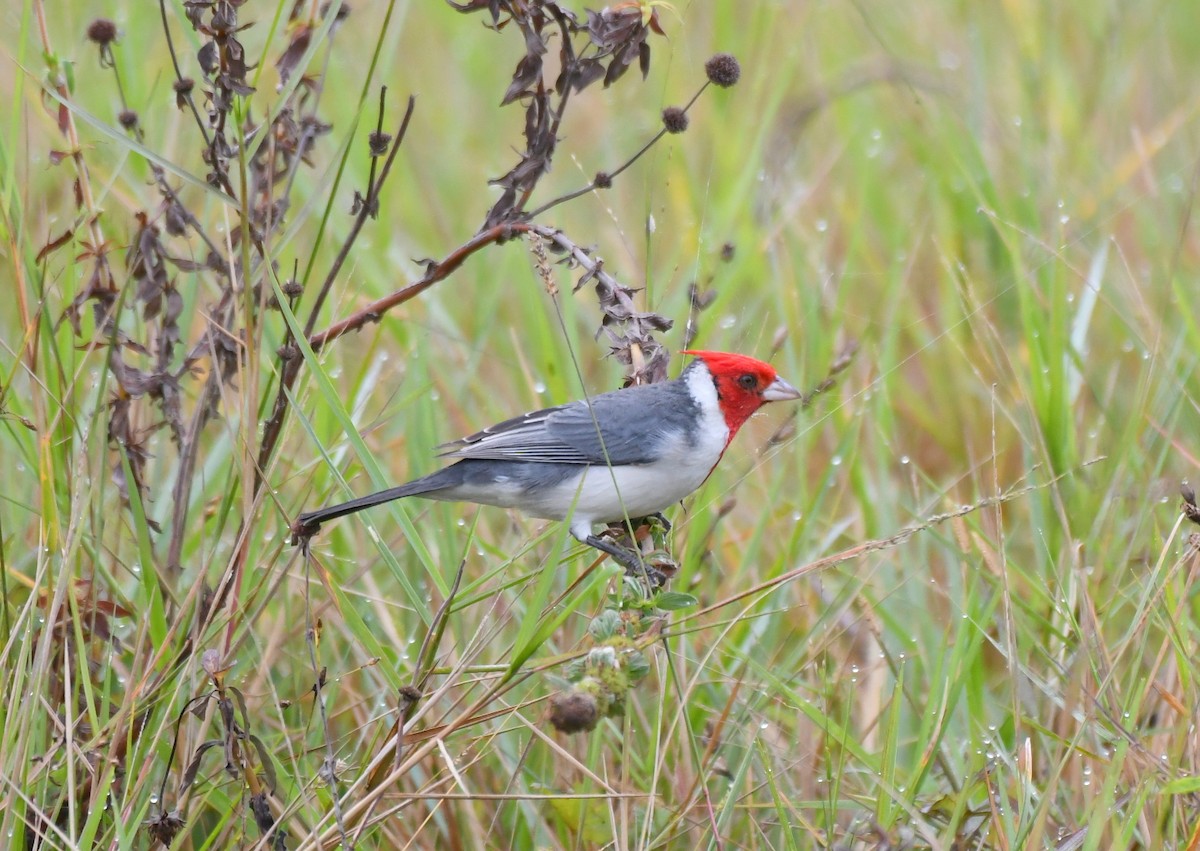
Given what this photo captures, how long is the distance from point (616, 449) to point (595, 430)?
9cm

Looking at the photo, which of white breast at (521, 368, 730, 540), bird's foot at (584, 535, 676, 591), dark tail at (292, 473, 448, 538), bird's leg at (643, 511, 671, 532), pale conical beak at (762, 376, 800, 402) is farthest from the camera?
pale conical beak at (762, 376, 800, 402)

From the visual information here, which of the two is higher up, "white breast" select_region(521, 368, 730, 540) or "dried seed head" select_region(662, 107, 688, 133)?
"dried seed head" select_region(662, 107, 688, 133)

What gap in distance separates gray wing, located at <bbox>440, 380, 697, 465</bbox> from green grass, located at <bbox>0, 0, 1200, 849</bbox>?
0.24 metres

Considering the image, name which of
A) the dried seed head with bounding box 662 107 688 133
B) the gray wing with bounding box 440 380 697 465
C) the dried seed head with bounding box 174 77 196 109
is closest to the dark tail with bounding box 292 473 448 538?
the gray wing with bounding box 440 380 697 465

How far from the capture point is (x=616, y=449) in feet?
11.1

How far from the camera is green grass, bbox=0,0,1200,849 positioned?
271 centimetres

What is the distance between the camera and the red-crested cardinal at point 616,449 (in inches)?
131

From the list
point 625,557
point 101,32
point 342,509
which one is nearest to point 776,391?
point 625,557

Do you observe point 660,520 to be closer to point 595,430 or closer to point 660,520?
point 660,520

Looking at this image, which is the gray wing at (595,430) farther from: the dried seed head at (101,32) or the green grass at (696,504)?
the dried seed head at (101,32)

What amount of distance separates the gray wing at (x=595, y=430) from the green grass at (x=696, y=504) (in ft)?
0.80

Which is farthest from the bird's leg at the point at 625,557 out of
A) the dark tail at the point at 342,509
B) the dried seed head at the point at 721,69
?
the dried seed head at the point at 721,69

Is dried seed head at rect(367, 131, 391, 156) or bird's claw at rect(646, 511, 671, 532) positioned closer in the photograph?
dried seed head at rect(367, 131, 391, 156)

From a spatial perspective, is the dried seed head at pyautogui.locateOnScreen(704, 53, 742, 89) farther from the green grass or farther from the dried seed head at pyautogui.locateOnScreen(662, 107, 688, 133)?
the green grass
